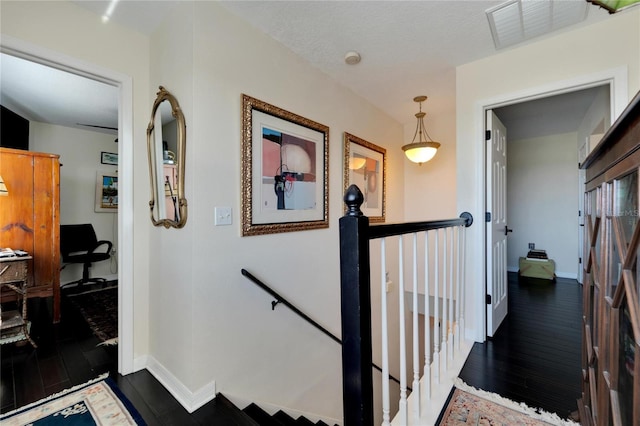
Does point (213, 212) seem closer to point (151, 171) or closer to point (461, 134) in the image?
point (151, 171)

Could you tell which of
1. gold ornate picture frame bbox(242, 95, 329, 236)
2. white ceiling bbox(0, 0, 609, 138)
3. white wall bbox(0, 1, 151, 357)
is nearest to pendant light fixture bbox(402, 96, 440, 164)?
white ceiling bbox(0, 0, 609, 138)

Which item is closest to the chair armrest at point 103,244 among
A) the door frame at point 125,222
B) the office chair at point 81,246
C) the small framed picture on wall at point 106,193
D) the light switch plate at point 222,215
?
the office chair at point 81,246

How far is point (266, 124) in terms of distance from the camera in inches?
80.0

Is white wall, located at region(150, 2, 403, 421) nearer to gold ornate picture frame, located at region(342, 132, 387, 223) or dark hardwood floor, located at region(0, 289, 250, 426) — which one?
dark hardwood floor, located at region(0, 289, 250, 426)

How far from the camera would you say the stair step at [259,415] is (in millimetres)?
1767

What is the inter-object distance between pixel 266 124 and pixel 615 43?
2.49 meters

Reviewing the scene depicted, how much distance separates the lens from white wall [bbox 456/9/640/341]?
5.90 ft

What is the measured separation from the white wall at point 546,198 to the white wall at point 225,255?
14.6 feet

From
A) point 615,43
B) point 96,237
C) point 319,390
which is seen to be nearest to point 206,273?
point 319,390

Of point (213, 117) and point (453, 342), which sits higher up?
point (213, 117)

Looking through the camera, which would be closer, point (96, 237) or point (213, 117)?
point (213, 117)

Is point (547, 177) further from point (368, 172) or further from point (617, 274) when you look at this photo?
point (617, 274)

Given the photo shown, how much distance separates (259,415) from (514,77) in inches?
127

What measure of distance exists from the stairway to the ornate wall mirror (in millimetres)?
1147
